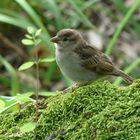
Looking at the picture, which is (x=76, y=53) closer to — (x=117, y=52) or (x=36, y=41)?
(x=36, y=41)

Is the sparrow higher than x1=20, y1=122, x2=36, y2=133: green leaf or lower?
higher

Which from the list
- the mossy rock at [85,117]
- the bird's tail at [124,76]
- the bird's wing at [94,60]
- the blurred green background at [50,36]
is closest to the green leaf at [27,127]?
the mossy rock at [85,117]

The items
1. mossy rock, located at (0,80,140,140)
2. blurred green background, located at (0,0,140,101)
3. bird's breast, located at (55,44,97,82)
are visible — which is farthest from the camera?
blurred green background, located at (0,0,140,101)

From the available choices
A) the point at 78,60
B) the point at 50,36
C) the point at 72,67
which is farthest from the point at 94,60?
the point at 50,36

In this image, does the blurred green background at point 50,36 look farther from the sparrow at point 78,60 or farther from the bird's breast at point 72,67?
the bird's breast at point 72,67

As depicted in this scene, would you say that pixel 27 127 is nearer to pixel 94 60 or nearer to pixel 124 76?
pixel 94 60

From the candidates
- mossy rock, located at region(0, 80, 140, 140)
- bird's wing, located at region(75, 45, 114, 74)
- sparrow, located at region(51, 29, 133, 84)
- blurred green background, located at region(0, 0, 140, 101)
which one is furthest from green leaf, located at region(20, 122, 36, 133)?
blurred green background, located at region(0, 0, 140, 101)

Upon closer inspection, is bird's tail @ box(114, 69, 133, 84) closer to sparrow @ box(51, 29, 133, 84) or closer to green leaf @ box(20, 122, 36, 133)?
sparrow @ box(51, 29, 133, 84)
